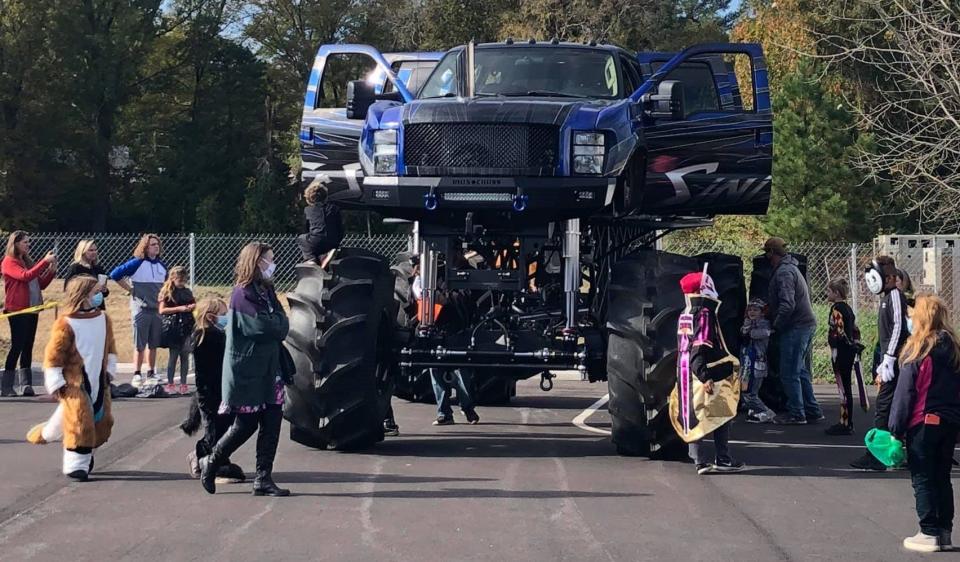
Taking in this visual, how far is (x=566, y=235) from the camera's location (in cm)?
1144

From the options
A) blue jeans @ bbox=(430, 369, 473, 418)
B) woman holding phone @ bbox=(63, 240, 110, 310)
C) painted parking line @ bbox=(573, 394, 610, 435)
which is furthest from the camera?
woman holding phone @ bbox=(63, 240, 110, 310)

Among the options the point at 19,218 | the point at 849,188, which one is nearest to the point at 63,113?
the point at 19,218

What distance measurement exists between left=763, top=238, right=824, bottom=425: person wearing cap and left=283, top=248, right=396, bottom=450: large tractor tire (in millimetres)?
4437

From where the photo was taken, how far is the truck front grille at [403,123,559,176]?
36.5 feet

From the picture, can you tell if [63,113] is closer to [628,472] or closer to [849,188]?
[849,188]

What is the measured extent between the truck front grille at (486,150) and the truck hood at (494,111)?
49mm

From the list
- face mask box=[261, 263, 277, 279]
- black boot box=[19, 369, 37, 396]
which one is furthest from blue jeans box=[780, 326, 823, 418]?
black boot box=[19, 369, 37, 396]

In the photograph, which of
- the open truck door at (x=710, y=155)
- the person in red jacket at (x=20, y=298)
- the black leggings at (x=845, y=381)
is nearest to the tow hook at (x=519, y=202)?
the open truck door at (x=710, y=155)

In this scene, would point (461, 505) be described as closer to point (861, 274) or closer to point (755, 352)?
point (755, 352)

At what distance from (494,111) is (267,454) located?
3304 mm

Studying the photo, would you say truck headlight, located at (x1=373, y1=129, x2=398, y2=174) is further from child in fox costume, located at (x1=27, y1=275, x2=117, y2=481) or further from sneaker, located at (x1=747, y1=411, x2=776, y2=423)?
sneaker, located at (x1=747, y1=411, x2=776, y2=423)

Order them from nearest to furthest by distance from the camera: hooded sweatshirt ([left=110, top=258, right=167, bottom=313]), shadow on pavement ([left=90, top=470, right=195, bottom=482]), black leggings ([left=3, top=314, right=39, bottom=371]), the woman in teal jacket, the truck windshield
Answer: the woman in teal jacket, shadow on pavement ([left=90, top=470, right=195, bottom=482]), the truck windshield, black leggings ([left=3, top=314, right=39, bottom=371]), hooded sweatshirt ([left=110, top=258, right=167, bottom=313])

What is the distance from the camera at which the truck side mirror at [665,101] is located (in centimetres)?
1177

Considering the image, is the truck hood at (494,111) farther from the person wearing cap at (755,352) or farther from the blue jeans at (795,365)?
the blue jeans at (795,365)
